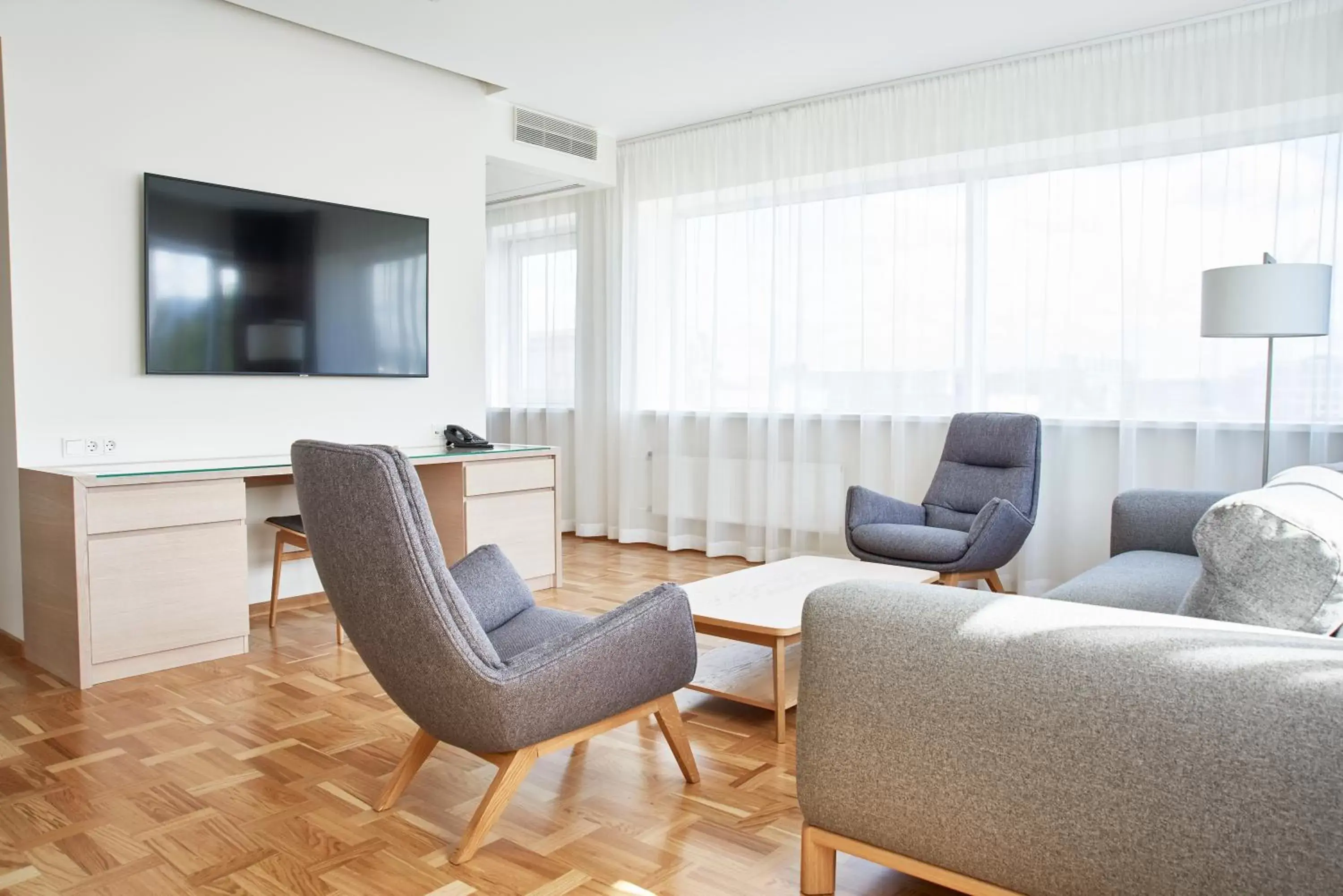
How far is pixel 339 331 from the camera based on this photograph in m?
4.46

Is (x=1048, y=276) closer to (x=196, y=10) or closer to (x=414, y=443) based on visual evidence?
(x=414, y=443)

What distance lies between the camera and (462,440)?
477cm

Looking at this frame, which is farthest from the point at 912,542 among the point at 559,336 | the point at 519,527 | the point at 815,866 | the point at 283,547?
the point at 559,336

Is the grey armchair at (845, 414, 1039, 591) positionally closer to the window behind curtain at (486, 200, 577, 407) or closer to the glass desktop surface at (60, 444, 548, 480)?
the glass desktop surface at (60, 444, 548, 480)

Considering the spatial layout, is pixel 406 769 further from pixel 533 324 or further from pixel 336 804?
pixel 533 324

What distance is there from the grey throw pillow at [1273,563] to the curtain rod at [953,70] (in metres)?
3.39

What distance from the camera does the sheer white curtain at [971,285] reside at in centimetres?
402

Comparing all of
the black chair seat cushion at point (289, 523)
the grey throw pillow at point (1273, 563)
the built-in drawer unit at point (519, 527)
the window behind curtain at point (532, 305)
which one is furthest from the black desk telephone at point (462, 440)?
the grey throw pillow at point (1273, 563)

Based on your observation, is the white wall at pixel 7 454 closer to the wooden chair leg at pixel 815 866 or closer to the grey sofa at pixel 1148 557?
the wooden chair leg at pixel 815 866

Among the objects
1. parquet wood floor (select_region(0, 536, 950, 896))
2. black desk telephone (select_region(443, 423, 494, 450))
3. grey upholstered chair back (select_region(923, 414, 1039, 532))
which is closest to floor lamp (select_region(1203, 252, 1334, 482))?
grey upholstered chair back (select_region(923, 414, 1039, 532))

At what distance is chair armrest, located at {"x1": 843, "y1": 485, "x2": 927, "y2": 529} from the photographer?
4.28 meters

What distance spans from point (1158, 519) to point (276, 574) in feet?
11.6

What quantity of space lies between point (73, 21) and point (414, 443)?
2.28 metres

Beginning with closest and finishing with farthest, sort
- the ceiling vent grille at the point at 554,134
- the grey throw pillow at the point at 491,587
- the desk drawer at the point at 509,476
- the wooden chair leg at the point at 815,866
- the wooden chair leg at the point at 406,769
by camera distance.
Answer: the wooden chair leg at the point at 815,866, the wooden chair leg at the point at 406,769, the grey throw pillow at the point at 491,587, the desk drawer at the point at 509,476, the ceiling vent grille at the point at 554,134
